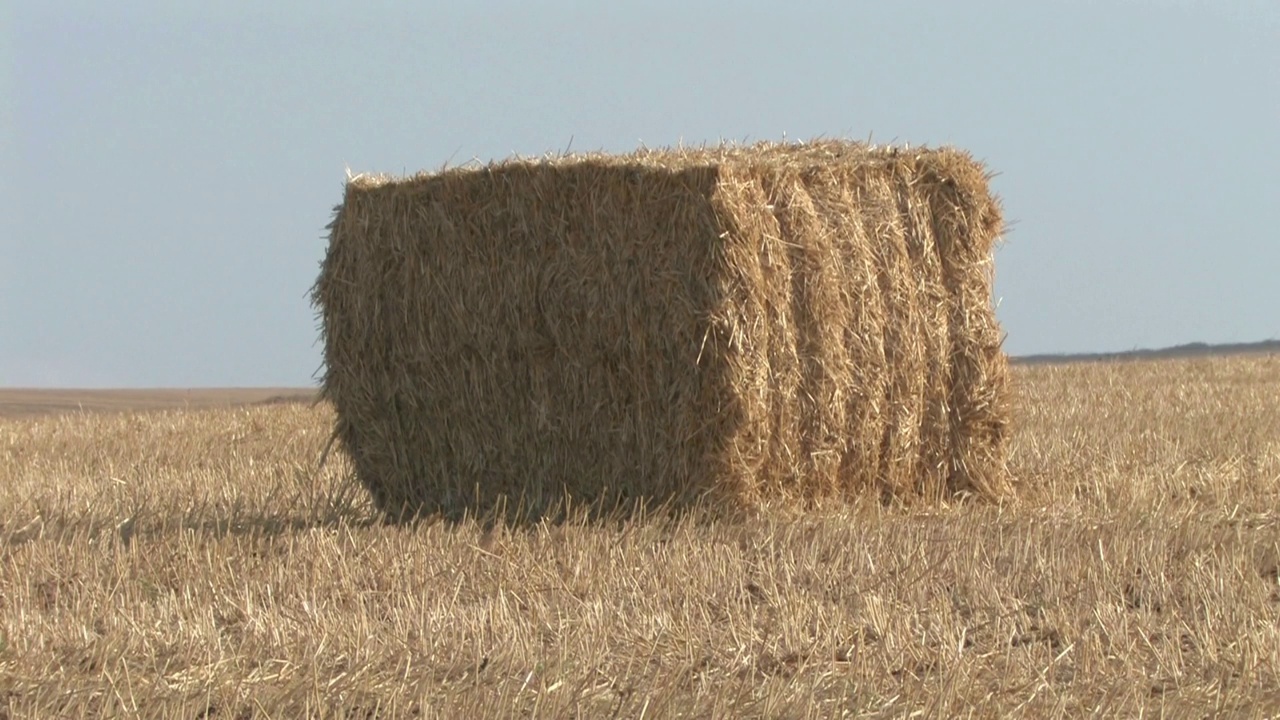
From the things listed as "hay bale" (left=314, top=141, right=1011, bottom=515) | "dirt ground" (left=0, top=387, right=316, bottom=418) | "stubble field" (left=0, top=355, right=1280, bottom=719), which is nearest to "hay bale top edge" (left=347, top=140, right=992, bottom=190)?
"hay bale" (left=314, top=141, right=1011, bottom=515)

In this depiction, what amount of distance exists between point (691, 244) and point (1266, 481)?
3699 mm

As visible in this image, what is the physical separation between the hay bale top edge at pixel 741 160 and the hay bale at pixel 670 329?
0.02m

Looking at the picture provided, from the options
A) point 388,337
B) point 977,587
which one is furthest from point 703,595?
point 388,337

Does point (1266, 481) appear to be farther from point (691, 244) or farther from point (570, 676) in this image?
point (570, 676)

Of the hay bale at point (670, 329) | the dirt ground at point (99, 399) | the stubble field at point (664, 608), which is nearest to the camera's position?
the stubble field at point (664, 608)

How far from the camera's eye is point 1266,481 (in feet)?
29.7

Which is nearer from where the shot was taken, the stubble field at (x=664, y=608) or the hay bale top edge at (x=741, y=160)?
the stubble field at (x=664, y=608)

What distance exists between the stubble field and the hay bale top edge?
5.60 feet

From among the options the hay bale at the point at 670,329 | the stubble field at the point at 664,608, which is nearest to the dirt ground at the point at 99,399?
the hay bale at the point at 670,329

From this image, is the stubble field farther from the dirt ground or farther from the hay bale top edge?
the dirt ground

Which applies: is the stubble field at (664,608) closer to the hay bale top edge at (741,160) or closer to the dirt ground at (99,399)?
the hay bale top edge at (741,160)

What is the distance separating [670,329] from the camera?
7758 millimetres

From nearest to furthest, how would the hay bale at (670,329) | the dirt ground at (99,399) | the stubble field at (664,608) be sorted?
the stubble field at (664,608) → the hay bale at (670,329) → the dirt ground at (99,399)

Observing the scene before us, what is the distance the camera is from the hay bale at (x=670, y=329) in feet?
25.4
